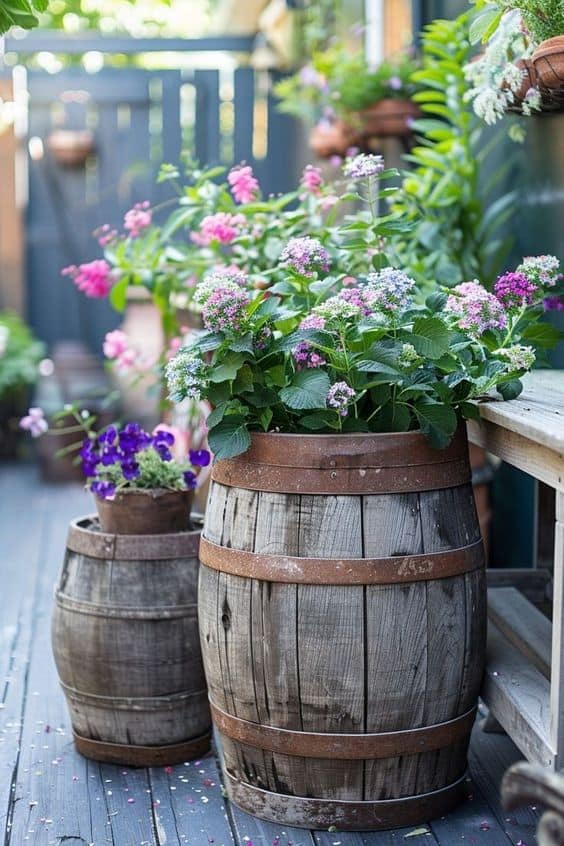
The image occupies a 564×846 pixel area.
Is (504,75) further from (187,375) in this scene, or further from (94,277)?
(94,277)

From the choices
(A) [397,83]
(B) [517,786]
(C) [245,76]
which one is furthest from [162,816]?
(C) [245,76]

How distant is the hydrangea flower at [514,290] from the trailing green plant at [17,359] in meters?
4.59

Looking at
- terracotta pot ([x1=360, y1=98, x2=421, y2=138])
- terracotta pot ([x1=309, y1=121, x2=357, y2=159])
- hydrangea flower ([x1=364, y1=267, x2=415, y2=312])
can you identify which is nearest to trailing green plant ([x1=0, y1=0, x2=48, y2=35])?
hydrangea flower ([x1=364, y1=267, x2=415, y2=312])

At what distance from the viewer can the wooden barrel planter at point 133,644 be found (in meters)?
2.43

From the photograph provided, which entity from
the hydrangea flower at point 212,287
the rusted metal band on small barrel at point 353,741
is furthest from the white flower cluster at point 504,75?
the rusted metal band on small barrel at point 353,741

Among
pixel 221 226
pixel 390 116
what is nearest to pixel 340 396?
pixel 221 226

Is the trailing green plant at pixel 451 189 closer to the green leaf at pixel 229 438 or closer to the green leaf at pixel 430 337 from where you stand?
the green leaf at pixel 430 337

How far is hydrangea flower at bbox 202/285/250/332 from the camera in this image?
2051 mm

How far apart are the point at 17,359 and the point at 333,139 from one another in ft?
9.97

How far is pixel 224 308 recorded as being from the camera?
6.74ft

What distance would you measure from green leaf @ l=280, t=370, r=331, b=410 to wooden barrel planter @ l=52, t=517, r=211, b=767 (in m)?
0.58

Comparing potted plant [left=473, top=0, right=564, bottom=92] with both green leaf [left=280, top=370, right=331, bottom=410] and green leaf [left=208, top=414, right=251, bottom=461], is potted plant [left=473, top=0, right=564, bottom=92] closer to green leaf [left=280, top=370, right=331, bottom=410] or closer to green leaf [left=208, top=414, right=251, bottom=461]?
green leaf [left=280, top=370, right=331, bottom=410]

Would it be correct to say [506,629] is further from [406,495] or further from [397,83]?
[397,83]

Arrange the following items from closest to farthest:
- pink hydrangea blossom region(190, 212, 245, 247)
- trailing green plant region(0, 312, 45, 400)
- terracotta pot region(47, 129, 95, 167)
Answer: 1. pink hydrangea blossom region(190, 212, 245, 247)
2. trailing green plant region(0, 312, 45, 400)
3. terracotta pot region(47, 129, 95, 167)
